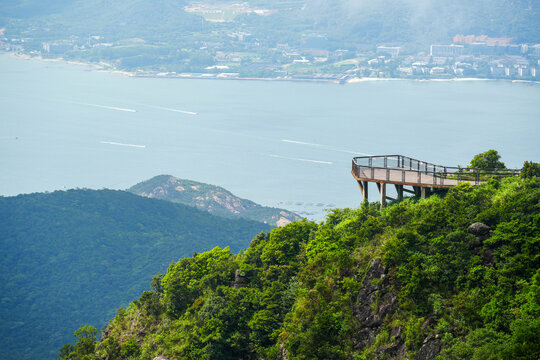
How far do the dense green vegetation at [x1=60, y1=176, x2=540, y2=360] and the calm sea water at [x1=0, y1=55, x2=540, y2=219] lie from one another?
75262 millimetres

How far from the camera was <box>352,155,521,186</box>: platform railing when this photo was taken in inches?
1123

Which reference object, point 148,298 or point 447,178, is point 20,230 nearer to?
point 148,298

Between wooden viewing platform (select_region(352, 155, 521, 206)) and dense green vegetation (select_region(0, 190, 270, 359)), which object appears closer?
wooden viewing platform (select_region(352, 155, 521, 206))

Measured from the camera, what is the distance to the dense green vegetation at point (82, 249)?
91.1 m

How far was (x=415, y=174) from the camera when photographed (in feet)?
96.5

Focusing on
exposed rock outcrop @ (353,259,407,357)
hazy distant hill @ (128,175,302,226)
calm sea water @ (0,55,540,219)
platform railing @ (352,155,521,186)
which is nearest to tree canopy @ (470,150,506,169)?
platform railing @ (352,155,521,186)

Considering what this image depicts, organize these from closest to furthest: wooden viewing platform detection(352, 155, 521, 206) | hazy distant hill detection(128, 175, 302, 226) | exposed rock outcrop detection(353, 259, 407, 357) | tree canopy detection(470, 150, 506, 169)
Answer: exposed rock outcrop detection(353, 259, 407, 357) < wooden viewing platform detection(352, 155, 521, 206) < tree canopy detection(470, 150, 506, 169) < hazy distant hill detection(128, 175, 302, 226)

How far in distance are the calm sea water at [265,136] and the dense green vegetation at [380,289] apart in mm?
75262

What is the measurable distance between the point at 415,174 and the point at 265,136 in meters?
119

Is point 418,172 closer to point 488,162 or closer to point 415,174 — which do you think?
point 415,174

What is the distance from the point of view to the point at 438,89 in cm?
19150

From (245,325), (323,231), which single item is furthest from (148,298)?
(323,231)

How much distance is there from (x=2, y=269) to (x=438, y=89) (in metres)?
124

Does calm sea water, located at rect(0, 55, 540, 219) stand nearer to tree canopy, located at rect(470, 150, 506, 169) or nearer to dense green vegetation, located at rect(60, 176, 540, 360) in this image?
dense green vegetation, located at rect(60, 176, 540, 360)
